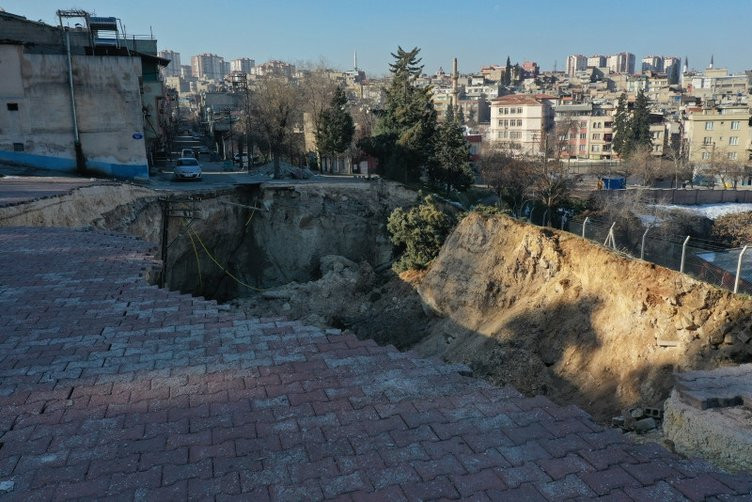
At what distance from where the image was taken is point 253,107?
43.9 m

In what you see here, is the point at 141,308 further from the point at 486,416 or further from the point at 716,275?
the point at 716,275

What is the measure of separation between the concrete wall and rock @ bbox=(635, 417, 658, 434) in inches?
883

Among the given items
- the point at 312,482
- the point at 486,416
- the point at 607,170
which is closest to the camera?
the point at 312,482

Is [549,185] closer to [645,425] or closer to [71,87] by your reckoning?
[645,425]

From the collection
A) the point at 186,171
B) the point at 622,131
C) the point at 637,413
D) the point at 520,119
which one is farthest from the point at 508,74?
the point at 637,413

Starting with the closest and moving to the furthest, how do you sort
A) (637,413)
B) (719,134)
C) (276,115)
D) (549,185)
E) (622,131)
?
(637,413) < (549,185) < (276,115) < (719,134) < (622,131)

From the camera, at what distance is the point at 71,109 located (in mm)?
23688

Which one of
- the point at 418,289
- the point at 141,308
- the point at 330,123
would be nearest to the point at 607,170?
the point at 330,123

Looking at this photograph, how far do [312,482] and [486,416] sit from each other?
1395 mm

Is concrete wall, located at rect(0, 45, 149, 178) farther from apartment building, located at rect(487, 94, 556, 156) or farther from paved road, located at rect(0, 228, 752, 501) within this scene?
apartment building, located at rect(487, 94, 556, 156)

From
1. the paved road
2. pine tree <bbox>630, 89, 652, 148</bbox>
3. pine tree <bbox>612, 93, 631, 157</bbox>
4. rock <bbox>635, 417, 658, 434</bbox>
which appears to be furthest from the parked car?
pine tree <bbox>630, 89, 652, 148</bbox>

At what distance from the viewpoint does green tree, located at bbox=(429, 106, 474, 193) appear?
32.5 m

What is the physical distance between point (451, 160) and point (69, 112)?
19.2 meters

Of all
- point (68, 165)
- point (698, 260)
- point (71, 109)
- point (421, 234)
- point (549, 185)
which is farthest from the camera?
point (549, 185)
